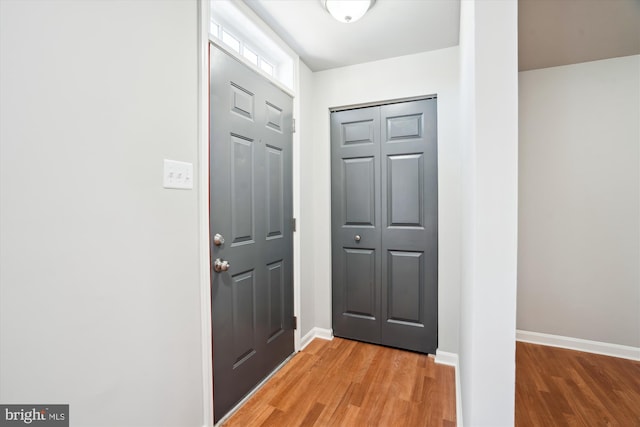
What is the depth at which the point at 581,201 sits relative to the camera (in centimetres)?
231

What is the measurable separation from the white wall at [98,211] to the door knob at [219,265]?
6.2 inches

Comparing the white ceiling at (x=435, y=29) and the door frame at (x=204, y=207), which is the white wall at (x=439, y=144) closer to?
the white ceiling at (x=435, y=29)

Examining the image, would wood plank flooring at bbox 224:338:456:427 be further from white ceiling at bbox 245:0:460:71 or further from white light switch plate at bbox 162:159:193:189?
white ceiling at bbox 245:0:460:71

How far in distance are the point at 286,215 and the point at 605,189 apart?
8.35 feet

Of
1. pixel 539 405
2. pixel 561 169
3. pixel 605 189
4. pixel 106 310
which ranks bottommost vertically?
pixel 539 405

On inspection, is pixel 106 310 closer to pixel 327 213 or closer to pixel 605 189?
pixel 327 213

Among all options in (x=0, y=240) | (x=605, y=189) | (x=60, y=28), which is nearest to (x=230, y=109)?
(x=60, y=28)

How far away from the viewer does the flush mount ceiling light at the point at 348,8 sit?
64.6 inches

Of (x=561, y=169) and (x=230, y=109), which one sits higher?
(x=230, y=109)

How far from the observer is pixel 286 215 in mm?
2188

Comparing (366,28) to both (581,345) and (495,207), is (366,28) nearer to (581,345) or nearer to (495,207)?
(495,207)

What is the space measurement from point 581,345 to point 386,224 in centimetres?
187

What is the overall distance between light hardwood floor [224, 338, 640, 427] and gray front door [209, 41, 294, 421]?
206 millimetres

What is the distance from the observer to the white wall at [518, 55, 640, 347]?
219 cm
